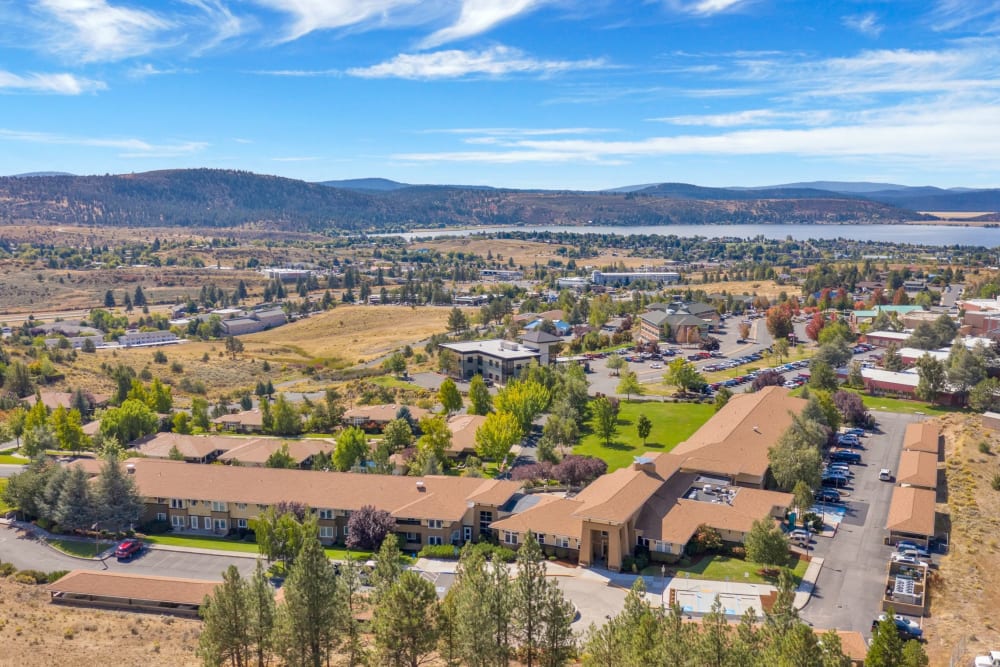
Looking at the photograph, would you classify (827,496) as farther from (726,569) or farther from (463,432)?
(463,432)

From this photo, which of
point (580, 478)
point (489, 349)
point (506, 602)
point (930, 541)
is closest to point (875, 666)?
point (506, 602)

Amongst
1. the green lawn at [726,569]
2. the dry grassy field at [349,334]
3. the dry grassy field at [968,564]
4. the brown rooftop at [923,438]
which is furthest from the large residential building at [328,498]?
the dry grassy field at [349,334]

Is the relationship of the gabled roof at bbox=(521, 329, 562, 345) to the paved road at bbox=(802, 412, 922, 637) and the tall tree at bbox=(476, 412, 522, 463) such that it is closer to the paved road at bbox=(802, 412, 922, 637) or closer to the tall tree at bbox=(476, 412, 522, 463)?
the tall tree at bbox=(476, 412, 522, 463)

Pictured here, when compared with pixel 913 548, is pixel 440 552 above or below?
below

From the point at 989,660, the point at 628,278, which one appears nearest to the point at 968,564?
the point at 989,660

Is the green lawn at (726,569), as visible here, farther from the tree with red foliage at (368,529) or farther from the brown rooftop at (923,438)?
the brown rooftop at (923,438)

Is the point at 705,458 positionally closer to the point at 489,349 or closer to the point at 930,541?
the point at 930,541
